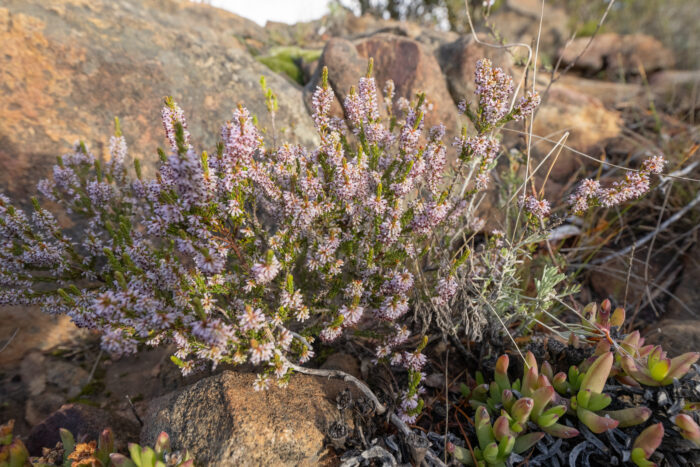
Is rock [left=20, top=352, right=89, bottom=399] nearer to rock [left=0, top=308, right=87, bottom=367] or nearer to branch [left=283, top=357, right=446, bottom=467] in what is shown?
rock [left=0, top=308, right=87, bottom=367]

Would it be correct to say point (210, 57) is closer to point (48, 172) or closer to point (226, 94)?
point (226, 94)

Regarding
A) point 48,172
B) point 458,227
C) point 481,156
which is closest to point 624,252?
point 458,227

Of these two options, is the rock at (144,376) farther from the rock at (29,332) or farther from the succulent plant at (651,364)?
the succulent plant at (651,364)

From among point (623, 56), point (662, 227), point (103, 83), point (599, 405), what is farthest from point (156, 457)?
point (623, 56)

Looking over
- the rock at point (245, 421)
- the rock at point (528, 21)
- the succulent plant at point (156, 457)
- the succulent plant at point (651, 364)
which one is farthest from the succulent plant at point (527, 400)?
the rock at point (528, 21)

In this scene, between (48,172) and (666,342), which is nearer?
(666,342)

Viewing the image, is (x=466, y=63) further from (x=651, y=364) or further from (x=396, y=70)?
(x=651, y=364)
